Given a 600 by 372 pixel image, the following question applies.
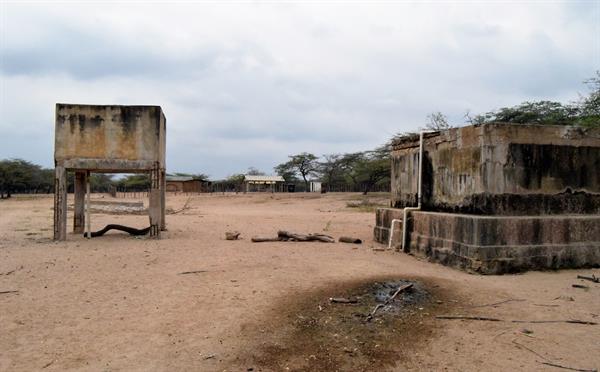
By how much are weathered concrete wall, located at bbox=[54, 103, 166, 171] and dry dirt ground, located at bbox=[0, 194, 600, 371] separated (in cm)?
421

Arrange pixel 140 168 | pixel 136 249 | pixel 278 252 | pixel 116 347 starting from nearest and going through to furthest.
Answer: pixel 116 347
pixel 278 252
pixel 136 249
pixel 140 168

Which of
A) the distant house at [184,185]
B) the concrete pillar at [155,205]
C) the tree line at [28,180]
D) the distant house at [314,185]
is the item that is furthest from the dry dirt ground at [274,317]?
the distant house at [314,185]

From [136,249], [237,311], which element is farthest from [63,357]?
[136,249]

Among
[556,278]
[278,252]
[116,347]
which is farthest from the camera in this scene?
[278,252]

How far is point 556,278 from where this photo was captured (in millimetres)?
8070

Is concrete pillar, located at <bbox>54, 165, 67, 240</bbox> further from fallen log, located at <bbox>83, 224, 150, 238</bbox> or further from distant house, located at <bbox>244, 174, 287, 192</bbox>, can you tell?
distant house, located at <bbox>244, 174, 287, 192</bbox>

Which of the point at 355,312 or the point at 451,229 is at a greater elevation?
the point at 451,229

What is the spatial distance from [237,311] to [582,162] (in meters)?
7.70

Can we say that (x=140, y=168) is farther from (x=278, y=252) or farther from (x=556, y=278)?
(x=556, y=278)

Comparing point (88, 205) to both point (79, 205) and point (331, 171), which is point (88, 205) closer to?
point (79, 205)

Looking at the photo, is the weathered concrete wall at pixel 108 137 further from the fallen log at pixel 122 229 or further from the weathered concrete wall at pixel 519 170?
the weathered concrete wall at pixel 519 170

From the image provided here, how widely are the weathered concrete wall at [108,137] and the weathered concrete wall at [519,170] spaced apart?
837 cm

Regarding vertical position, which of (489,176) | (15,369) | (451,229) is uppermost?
(489,176)

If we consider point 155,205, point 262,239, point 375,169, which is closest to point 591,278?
point 262,239
